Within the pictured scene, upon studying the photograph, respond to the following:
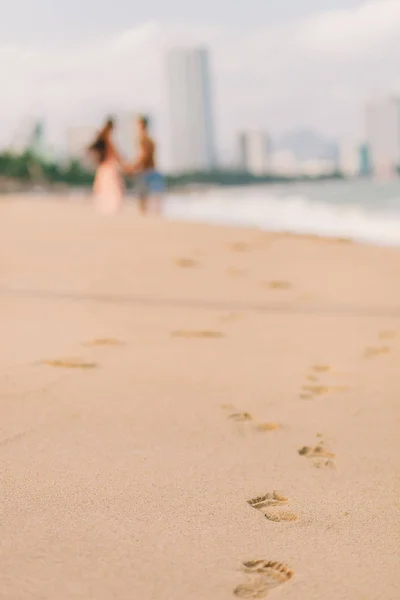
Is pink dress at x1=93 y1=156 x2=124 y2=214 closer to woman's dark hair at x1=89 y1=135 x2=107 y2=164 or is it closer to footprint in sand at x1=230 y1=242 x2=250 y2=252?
Result: woman's dark hair at x1=89 y1=135 x2=107 y2=164

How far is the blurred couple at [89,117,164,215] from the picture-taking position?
30.4ft

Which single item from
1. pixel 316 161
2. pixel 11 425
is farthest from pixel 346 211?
pixel 316 161

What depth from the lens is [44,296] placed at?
15.0 ft

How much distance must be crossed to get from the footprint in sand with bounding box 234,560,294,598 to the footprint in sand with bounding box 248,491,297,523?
0.73 feet

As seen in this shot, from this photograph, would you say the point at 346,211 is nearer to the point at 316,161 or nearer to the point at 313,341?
the point at 313,341

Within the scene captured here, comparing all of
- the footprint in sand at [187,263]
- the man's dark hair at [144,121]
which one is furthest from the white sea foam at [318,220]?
the footprint in sand at [187,263]

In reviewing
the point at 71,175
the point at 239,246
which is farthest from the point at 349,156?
the point at 239,246

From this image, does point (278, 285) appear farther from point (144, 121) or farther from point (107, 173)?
point (107, 173)

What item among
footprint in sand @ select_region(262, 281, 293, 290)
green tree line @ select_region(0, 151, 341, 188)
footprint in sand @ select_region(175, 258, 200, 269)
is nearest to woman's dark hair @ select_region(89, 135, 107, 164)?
footprint in sand @ select_region(175, 258, 200, 269)

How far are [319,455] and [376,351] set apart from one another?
1459 millimetres

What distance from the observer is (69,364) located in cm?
302

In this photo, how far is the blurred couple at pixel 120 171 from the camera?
9.27 metres

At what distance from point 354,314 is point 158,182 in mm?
5704

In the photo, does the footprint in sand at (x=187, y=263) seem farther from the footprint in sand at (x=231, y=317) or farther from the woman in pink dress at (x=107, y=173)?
the woman in pink dress at (x=107, y=173)
